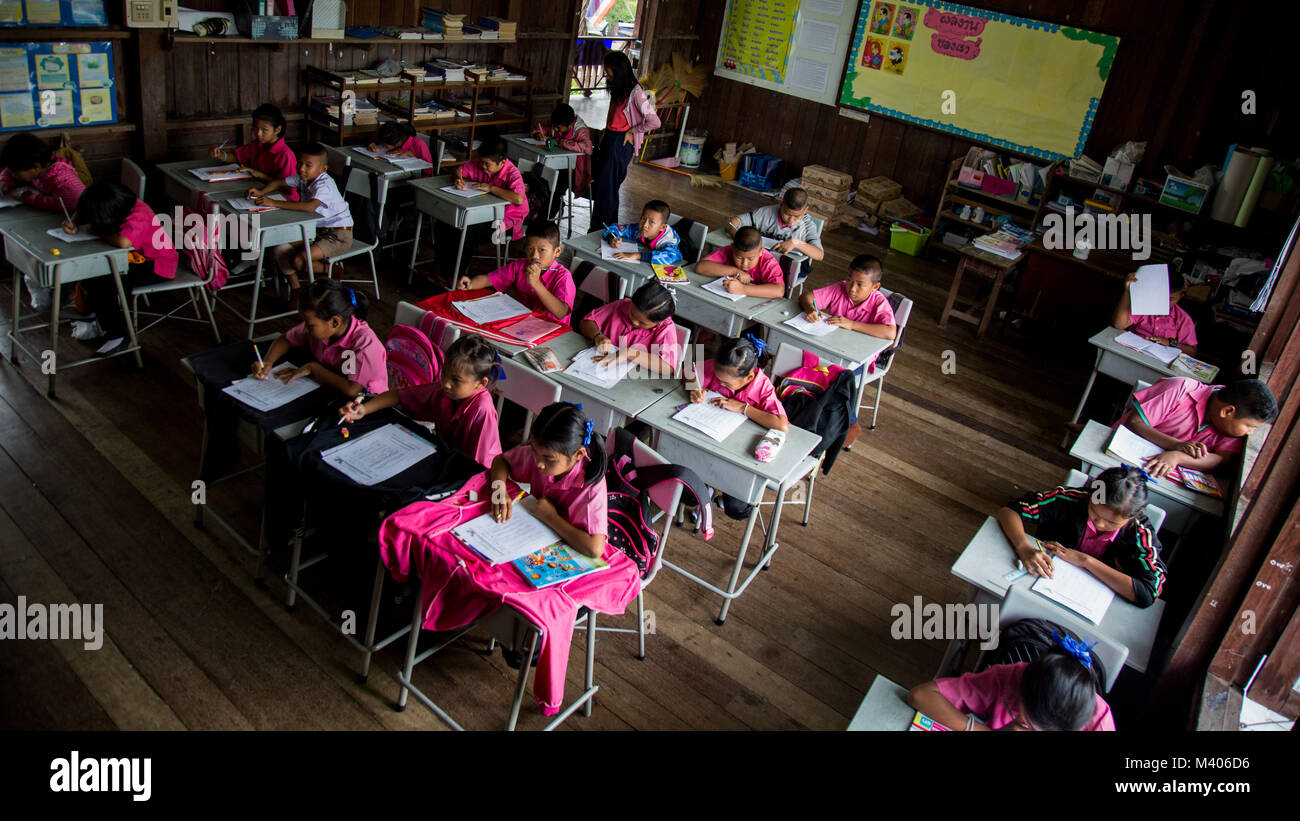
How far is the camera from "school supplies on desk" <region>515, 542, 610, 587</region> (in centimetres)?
279

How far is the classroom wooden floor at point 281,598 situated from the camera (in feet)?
10.3

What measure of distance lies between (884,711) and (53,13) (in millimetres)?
5832

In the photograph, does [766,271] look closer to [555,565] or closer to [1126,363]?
[1126,363]

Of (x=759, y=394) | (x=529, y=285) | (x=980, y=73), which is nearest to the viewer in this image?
(x=759, y=394)

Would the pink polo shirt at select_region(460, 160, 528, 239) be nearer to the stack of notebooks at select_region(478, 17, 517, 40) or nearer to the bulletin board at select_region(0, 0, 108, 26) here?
the stack of notebooks at select_region(478, 17, 517, 40)

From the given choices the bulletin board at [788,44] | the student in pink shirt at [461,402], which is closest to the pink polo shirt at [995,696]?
the student in pink shirt at [461,402]

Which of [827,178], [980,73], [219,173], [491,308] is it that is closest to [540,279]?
[491,308]

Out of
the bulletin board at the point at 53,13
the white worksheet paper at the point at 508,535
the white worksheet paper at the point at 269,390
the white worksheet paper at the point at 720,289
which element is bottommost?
the white worksheet paper at the point at 508,535

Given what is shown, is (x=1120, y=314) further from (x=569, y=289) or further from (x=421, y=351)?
(x=421, y=351)

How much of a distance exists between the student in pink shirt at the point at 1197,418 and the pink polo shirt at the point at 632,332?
2303mm

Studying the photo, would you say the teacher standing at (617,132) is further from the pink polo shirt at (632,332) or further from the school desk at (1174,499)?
the school desk at (1174,499)

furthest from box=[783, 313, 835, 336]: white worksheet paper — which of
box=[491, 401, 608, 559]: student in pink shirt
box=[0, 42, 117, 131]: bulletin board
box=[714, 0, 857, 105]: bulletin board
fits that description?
box=[714, 0, 857, 105]: bulletin board

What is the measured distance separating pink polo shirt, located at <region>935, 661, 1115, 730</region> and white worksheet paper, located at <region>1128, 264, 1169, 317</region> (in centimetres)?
378

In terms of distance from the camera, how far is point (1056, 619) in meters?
2.92
